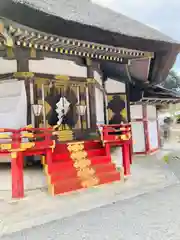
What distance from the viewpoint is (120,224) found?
12.5 ft

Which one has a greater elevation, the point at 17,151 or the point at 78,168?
the point at 17,151

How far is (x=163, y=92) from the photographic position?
11797 mm

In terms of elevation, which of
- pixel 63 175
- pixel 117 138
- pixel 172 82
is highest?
pixel 172 82

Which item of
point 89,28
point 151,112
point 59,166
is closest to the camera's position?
point 59,166

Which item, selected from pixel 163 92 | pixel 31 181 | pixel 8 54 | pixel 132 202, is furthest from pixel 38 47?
pixel 163 92

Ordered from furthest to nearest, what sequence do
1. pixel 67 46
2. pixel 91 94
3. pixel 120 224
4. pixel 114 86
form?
pixel 114 86, pixel 91 94, pixel 67 46, pixel 120 224

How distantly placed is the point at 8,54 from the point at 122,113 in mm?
4884

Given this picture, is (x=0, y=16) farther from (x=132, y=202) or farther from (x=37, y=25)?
(x=132, y=202)

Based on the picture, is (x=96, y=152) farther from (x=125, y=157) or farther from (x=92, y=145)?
(x=125, y=157)

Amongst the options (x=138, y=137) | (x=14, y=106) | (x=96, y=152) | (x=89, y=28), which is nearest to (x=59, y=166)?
(x=96, y=152)

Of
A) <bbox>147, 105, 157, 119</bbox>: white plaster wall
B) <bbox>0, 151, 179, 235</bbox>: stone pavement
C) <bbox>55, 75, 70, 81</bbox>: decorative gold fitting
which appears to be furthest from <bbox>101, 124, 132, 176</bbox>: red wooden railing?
<bbox>147, 105, 157, 119</bbox>: white plaster wall

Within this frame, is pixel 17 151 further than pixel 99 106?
No

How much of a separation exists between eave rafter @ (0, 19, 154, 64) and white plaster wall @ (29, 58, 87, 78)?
33 centimetres

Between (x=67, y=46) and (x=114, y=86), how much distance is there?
3.72m
